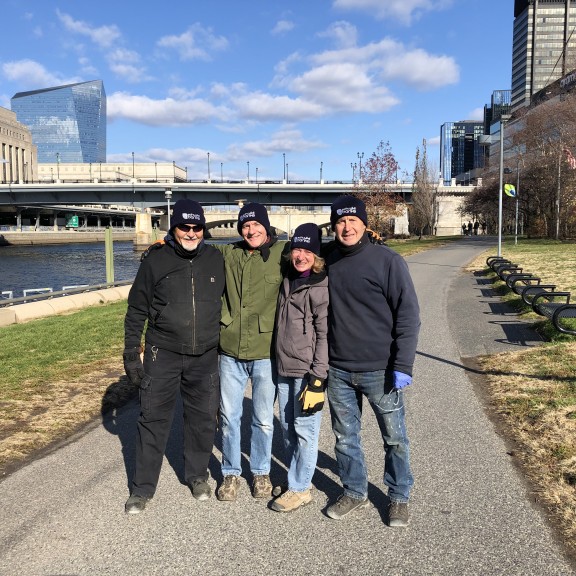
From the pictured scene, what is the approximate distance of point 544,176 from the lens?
35750 millimetres

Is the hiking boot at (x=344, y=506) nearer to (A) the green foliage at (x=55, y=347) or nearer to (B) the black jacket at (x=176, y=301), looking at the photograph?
(B) the black jacket at (x=176, y=301)

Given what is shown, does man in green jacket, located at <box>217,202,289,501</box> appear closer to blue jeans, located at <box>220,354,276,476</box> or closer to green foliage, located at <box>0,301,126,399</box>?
blue jeans, located at <box>220,354,276,476</box>

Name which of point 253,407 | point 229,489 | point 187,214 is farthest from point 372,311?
point 229,489

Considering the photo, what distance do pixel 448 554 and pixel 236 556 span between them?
1143mm

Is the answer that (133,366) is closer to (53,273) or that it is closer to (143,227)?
(53,273)

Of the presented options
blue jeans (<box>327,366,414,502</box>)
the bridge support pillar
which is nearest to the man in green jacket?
blue jeans (<box>327,366,414,502</box>)

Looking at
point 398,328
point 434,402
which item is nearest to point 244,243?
point 398,328

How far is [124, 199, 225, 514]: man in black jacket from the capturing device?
3574 millimetres

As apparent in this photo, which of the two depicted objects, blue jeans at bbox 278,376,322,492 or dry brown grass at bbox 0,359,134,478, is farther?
dry brown grass at bbox 0,359,134,478

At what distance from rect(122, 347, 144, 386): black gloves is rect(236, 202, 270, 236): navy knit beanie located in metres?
1.06

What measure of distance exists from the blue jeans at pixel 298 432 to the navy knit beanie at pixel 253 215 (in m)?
1.01

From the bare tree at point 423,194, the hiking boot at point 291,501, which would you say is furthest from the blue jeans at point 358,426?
the bare tree at point 423,194

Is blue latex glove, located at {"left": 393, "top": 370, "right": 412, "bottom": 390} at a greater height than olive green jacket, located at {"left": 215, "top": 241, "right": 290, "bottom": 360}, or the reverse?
olive green jacket, located at {"left": 215, "top": 241, "right": 290, "bottom": 360}

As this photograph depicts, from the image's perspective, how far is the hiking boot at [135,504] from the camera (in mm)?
3420
